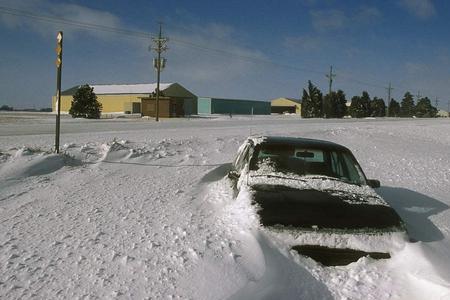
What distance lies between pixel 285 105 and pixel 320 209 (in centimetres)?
11186

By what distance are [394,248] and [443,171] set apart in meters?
8.89

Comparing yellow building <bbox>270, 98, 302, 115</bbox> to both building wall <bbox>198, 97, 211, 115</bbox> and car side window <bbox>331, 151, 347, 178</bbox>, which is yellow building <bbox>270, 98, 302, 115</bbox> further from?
car side window <bbox>331, 151, 347, 178</bbox>

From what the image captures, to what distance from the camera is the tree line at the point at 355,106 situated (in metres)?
65.2

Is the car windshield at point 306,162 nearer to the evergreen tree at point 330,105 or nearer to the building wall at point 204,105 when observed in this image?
the evergreen tree at point 330,105

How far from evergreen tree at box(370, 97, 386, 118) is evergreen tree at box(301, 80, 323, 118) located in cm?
2007

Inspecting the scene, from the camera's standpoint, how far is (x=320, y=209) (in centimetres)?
439

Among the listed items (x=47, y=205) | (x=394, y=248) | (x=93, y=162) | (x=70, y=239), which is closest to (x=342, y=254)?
(x=394, y=248)

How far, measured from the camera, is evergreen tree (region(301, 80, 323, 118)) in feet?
212

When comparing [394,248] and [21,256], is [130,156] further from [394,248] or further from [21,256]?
[394,248]

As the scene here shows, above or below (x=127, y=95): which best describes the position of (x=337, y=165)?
below

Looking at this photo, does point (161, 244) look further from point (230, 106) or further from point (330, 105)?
point (230, 106)

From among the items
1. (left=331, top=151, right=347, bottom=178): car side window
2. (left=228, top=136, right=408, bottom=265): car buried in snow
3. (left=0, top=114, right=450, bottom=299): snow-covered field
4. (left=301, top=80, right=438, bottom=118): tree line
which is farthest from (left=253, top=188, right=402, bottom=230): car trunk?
(left=301, top=80, right=438, bottom=118): tree line

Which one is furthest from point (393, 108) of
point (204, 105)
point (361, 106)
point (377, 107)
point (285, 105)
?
point (204, 105)

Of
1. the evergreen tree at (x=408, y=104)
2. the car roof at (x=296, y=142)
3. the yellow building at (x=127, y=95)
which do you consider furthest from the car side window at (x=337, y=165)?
the evergreen tree at (x=408, y=104)
